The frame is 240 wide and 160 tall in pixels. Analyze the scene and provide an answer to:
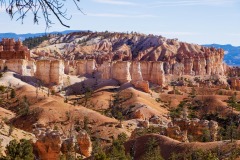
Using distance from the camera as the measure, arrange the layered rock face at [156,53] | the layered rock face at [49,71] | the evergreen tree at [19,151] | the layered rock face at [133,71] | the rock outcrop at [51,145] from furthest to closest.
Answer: the layered rock face at [156,53]
the layered rock face at [133,71]
the layered rock face at [49,71]
the rock outcrop at [51,145]
the evergreen tree at [19,151]

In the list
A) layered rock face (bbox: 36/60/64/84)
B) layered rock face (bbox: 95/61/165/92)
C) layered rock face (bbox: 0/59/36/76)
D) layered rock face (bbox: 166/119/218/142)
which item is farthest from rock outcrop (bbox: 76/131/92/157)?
layered rock face (bbox: 95/61/165/92)

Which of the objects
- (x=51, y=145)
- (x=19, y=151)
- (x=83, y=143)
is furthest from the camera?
(x=83, y=143)

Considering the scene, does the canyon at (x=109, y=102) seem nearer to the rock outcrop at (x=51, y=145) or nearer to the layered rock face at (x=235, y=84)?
the rock outcrop at (x=51, y=145)

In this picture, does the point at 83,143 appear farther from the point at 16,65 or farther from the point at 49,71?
the point at 49,71

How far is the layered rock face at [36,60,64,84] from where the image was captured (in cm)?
9706

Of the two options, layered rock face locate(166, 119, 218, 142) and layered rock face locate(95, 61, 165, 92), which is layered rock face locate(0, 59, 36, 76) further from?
layered rock face locate(166, 119, 218, 142)

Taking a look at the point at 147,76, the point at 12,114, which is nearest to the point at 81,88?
the point at 147,76

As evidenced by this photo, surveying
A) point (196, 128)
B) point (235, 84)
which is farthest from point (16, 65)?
point (235, 84)

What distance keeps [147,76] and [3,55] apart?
115ft

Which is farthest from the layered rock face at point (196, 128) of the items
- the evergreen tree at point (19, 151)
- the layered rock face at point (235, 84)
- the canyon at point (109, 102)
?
the layered rock face at point (235, 84)

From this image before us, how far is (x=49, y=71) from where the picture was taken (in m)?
97.8

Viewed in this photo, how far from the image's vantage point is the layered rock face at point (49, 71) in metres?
97.1

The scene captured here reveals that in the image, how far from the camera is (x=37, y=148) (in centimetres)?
4841

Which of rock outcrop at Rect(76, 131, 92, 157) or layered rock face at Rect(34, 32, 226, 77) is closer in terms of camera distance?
rock outcrop at Rect(76, 131, 92, 157)
